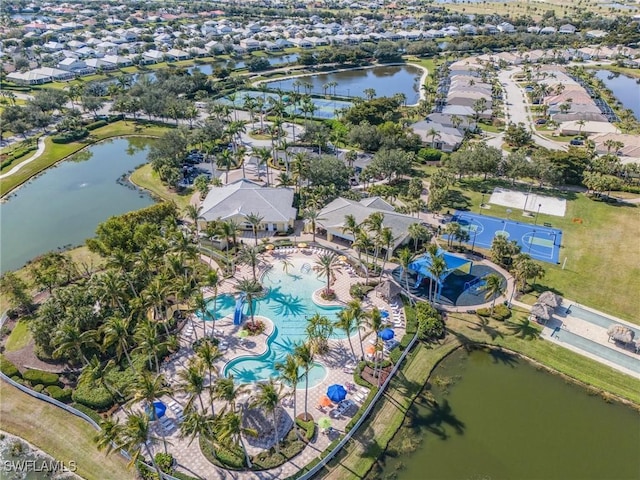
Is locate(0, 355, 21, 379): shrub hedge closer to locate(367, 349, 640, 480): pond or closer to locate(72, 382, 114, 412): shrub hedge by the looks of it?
locate(72, 382, 114, 412): shrub hedge

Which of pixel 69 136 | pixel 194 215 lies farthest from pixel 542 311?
pixel 69 136

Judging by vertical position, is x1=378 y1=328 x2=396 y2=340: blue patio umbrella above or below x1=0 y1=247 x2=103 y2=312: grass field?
above

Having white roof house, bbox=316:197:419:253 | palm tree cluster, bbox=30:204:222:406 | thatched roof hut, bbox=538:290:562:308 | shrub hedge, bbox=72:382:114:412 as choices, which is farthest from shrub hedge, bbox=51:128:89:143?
thatched roof hut, bbox=538:290:562:308

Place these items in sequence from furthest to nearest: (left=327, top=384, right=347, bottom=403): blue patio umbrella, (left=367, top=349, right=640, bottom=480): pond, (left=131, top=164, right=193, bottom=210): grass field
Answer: (left=131, top=164, right=193, bottom=210): grass field < (left=327, top=384, right=347, bottom=403): blue patio umbrella < (left=367, top=349, right=640, bottom=480): pond

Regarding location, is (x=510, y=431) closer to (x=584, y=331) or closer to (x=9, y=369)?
(x=584, y=331)

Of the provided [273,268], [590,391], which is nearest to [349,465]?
[590,391]

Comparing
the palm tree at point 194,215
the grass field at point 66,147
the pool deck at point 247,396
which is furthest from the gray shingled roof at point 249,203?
the grass field at point 66,147

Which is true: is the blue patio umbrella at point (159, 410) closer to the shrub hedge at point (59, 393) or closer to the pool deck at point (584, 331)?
the shrub hedge at point (59, 393)
